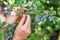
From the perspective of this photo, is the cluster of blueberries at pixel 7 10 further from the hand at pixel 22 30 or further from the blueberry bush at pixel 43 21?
the hand at pixel 22 30

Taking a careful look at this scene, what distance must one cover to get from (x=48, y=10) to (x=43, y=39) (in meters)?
0.23

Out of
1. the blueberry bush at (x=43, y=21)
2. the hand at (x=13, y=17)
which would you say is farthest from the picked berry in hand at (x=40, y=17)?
the hand at (x=13, y=17)

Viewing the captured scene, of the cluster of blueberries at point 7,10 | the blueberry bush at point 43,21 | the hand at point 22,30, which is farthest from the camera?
the cluster of blueberries at point 7,10

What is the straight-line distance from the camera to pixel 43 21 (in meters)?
1.43

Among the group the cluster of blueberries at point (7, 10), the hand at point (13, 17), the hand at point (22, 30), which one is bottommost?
the hand at point (22, 30)

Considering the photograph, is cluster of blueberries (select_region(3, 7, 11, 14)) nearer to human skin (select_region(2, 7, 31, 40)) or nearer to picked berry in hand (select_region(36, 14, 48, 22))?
human skin (select_region(2, 7, 31, 40))

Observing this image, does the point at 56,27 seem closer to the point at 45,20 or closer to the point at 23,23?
the point at 45,20

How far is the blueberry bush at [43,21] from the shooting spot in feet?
4.52

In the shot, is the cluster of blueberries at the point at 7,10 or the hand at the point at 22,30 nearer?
the hand at the point at 22,30

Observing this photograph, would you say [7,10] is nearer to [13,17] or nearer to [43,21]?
[13,17]

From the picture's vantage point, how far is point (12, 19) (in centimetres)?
156

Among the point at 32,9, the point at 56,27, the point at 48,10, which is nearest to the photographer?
the point at 56,27

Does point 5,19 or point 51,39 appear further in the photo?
point 5,19

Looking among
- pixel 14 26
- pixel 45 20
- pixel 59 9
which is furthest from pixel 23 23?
pixel 59 9
